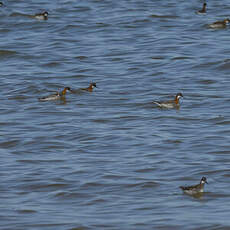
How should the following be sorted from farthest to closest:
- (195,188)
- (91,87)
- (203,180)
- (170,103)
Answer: (91,87) → (170,103) → (203,180) → (195,188)

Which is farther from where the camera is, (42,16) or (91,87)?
(42,16)

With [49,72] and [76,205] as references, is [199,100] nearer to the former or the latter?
[49,72]

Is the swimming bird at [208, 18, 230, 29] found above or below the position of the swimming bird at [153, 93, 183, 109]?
above

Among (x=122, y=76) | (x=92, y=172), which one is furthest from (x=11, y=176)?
(x=122, y=76)

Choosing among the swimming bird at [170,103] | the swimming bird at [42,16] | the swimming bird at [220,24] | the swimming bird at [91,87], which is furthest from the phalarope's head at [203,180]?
the swimming bird at [42,16]

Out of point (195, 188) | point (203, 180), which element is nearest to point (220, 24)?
point (203, 180)

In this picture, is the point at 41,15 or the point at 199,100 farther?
the point at 41,15

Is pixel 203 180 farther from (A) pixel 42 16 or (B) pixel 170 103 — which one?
(A) pixel 42 16

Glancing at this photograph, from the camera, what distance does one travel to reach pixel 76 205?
14.8 meters

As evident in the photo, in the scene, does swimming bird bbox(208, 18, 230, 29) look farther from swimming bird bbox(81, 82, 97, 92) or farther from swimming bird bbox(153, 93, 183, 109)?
swimming bird bbox(153, 93, 183, 109)

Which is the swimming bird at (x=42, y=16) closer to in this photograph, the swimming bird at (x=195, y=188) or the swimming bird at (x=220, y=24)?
the swimming bird at (x=220, y=24)

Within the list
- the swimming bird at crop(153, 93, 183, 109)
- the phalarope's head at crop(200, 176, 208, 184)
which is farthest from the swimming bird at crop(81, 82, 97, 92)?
the phalarope's head at crop(200, 176, 208, 184)

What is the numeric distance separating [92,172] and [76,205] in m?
1.97

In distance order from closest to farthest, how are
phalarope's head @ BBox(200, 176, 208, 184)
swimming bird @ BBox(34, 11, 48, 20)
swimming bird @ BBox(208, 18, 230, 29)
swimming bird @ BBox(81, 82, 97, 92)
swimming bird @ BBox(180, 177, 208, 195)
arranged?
1. swimming bird @ BBox(180, 177, 208, 195)
2. phalarope's head @ BBox(200, 176, 208, 184)
3. swimming bird @ BBox(81, 82, 97, 92)
4. swimming bird @ BBox(208, 18, 230, 29)
5. swimming bird @ BBox(34, 11, 48, 20)
